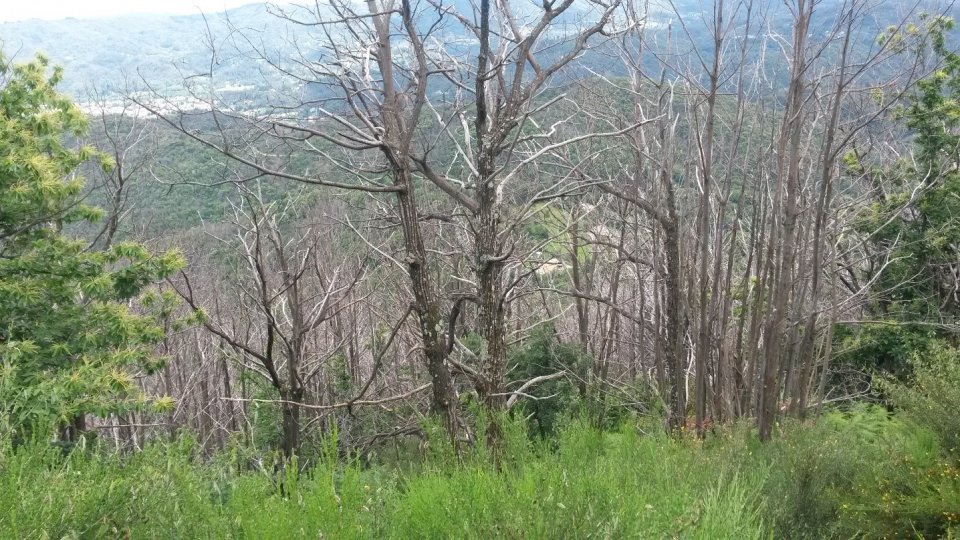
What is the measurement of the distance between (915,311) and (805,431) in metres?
8.07

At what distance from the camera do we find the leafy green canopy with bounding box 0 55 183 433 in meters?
7.83

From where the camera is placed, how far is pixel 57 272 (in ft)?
28.7

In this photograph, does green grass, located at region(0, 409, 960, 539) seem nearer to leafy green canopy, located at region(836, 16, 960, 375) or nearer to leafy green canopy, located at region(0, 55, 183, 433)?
leafy green canopy, located at region(0, 55, 183, 433)

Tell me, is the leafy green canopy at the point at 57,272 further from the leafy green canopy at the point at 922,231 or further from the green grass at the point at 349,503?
the leafy green canopy at the point at 922,231

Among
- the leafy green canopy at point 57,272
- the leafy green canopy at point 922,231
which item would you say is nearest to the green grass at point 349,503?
the leafy green canopy at point 57,272

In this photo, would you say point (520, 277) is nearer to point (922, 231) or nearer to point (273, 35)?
point (273, 35)

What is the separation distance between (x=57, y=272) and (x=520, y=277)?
7137mm

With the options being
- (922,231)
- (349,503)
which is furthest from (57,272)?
(922,231)

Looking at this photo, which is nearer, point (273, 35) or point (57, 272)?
point (273, 35)

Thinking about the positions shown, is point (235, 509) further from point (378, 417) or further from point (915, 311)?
point (915, 311)

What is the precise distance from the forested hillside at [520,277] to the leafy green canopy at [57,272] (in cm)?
5

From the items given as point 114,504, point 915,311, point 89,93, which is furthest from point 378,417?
point 114,504

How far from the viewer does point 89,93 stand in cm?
1113

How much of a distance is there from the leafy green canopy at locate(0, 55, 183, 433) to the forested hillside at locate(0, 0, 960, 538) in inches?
1.9
